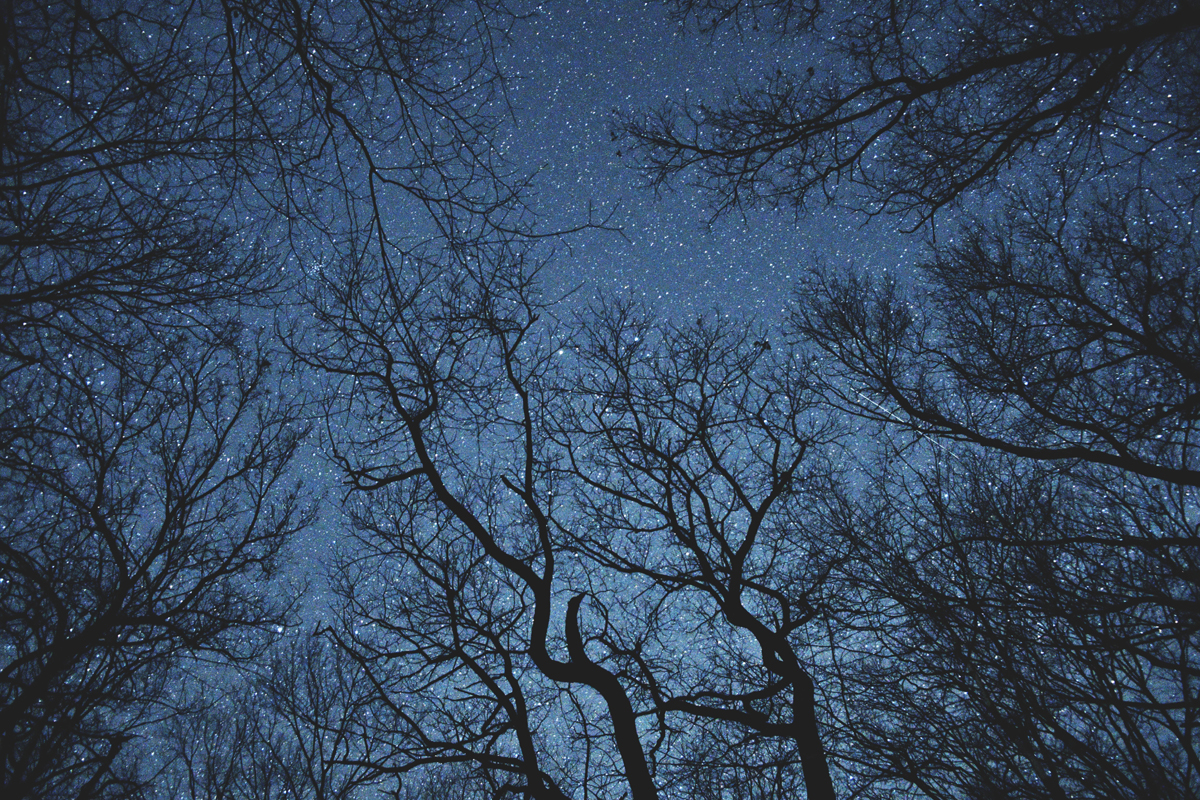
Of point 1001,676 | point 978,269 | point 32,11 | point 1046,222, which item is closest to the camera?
point 32,11

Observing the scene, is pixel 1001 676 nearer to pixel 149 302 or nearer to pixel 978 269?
pixel 978 269

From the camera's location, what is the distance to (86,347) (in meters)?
2.45

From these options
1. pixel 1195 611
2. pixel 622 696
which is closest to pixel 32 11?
pixel 622 696

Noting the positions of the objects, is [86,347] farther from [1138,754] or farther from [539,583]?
[1138,754]

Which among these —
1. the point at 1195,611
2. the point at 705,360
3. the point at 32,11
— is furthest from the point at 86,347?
the point at 705,360

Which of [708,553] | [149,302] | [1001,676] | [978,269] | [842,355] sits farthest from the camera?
[708,553]

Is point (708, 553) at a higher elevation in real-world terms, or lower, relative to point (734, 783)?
higher

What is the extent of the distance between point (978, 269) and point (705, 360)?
2853 mm

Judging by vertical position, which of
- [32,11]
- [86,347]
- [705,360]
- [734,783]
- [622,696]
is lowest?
[734,783]

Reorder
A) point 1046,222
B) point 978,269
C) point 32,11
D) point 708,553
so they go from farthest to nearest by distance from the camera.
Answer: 1. point 708,553
2. point 978,269
3. point 1046,222
4. point 32,11

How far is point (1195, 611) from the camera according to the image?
277 centimetres

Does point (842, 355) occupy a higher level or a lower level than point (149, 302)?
higher

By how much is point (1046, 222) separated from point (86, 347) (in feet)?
19.9

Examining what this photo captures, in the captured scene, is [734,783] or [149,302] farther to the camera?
[734,783]
